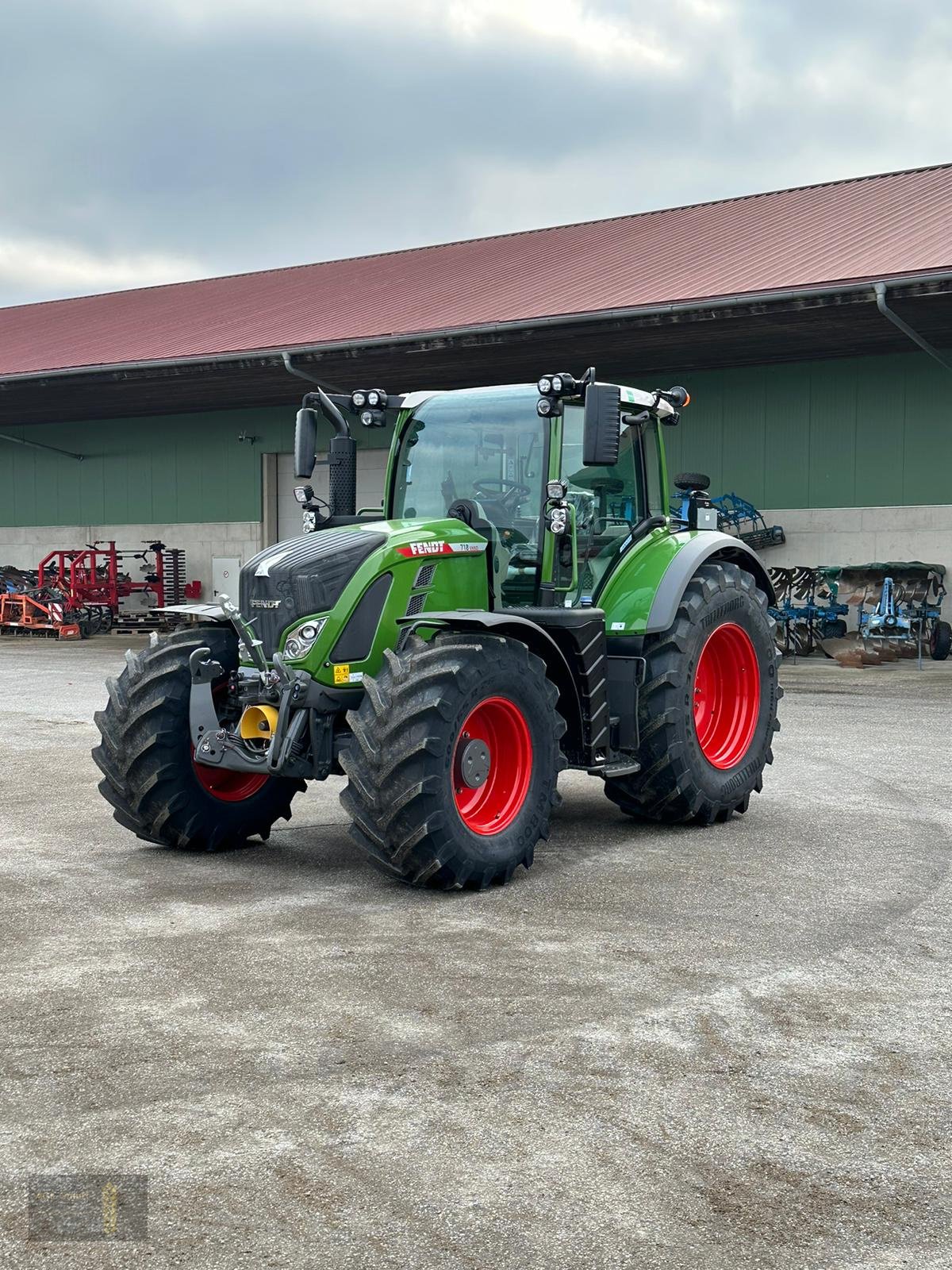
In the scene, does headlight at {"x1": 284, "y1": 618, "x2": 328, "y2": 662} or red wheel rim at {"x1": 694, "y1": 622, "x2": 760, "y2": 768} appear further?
red wheel rim at {"x1": 694, "y1": 622, "x2": 760, "y2": 768}

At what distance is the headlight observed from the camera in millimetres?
5973

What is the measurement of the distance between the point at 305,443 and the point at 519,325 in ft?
36.1

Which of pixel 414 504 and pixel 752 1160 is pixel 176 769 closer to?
pixel 414 504

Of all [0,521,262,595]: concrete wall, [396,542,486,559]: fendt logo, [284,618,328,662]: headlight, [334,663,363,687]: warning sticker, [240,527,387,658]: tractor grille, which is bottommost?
[334,663,363,687]: warning sticker

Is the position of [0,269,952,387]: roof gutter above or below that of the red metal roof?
below

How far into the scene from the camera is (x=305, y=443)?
22.6 feet

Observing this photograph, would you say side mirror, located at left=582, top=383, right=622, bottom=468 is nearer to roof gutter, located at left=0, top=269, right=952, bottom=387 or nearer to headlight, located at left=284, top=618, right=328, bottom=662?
headlight, located at left=284, top=618, right=328, bottom=662

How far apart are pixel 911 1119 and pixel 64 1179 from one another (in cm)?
204

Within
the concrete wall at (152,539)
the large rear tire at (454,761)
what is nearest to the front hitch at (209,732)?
the large rear tire at (454,761)

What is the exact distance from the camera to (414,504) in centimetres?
705

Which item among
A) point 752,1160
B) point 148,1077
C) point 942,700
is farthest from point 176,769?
point 942,700

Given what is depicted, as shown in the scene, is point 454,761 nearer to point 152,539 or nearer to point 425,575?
point 425,575

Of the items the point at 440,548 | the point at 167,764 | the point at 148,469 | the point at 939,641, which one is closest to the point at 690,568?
the point at 440,548

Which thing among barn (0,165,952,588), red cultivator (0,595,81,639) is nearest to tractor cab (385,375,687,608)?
barn (0,165,952,588)
